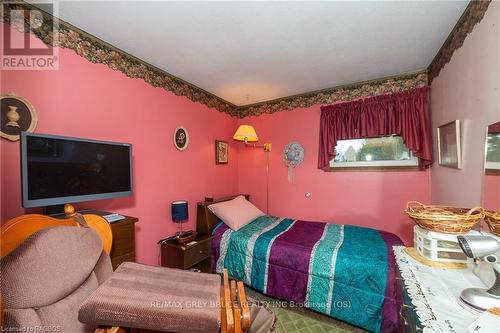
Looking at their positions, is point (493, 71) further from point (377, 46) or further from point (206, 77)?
point (206, 77)

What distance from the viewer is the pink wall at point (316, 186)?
2.64m

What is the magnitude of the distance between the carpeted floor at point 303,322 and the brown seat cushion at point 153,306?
1247 mm

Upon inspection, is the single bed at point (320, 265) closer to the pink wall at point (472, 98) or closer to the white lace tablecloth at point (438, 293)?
the white lace tablecloth at point (438, 293)

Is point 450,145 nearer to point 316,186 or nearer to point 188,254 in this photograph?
point 316,186

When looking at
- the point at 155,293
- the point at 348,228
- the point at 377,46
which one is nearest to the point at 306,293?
the point at 348,228

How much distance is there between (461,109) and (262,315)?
224cm

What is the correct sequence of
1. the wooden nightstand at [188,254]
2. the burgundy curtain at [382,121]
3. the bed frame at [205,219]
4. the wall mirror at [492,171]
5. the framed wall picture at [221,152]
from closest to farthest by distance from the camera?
1. the wall mirror at [492,171]
2. the wooden nightstand at [188,254]
3. the burgundy curtain at [382,121]
4. the bed frame at [205,219]
5. the framed wall picture at [221,152]

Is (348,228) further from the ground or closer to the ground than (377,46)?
closer to the ground

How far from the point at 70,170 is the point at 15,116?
0.49 meters

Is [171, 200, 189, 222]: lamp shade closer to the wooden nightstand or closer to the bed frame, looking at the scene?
the wooden nightstand

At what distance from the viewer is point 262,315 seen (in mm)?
1299

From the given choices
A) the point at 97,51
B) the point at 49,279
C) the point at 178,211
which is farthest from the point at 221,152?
the point at 49,279

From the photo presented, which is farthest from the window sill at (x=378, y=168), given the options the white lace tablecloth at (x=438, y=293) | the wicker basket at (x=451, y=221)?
the white lace tablecloth at (x=438, y=293)

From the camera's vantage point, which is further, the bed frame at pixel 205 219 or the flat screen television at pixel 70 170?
the bed frame at pixel 205 219
